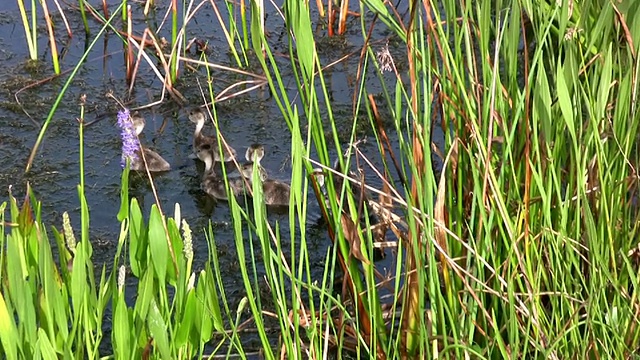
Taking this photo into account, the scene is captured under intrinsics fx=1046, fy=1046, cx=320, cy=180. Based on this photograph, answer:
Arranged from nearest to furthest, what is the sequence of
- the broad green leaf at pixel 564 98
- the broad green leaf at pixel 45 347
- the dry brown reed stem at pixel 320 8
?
1. the broad green leaf at pixel 45 347
2. the broad green leaf at pixel 564 98
3. the dry brown reed stem at pixel 320 8

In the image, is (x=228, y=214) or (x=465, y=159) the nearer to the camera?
(x=465, y=159)

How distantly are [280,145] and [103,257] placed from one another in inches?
48.9

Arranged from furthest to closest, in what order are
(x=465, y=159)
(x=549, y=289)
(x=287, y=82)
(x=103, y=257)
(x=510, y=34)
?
(x=287, y=82) → (x=103, y=257) → (x=465, y=159) → (x=549, y=289) → (x=510, y=34)

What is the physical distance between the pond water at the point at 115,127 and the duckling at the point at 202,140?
85 mm

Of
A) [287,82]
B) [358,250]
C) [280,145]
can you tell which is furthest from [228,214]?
[358,250]

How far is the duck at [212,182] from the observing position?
15.1 feet

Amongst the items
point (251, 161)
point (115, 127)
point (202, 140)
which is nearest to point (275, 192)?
point (251, 161)

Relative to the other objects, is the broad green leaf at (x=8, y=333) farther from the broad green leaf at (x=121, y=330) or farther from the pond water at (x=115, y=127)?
the pond water at (x=115, y=127)

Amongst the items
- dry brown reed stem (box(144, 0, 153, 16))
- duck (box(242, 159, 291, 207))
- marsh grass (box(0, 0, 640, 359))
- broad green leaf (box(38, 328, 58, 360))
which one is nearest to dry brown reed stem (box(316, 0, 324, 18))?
dry brown reed stem (box(144, 0, 153, 16))

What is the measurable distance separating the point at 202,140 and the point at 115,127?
1.61ft

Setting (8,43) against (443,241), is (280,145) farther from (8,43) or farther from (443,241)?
(443,241)

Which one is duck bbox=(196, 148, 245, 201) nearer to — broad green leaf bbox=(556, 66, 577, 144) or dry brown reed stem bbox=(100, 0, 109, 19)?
dry brown reed stem bbox=(100, 0, 109, 19)

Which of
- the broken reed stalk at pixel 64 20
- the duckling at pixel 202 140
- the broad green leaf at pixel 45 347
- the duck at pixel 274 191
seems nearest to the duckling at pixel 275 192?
the duck at pixel 274 191

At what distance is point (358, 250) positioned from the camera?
2779 mm
